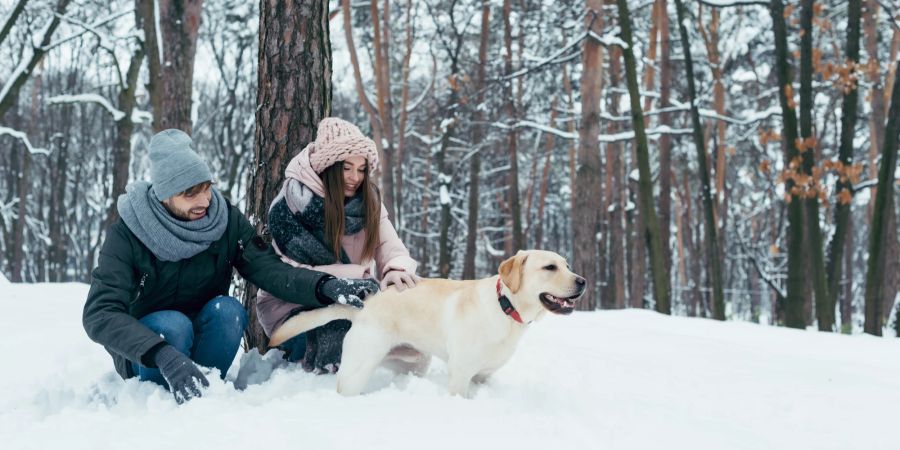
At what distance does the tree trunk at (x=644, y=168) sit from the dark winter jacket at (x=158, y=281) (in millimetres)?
7581

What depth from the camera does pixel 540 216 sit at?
73.6 ft

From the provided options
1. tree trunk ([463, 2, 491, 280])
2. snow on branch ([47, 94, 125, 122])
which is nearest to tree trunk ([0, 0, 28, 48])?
snow on branch ([47, 94, 125, 122])

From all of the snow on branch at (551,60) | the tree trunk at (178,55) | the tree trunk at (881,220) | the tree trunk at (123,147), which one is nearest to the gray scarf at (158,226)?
the tree trunk at (178,55)

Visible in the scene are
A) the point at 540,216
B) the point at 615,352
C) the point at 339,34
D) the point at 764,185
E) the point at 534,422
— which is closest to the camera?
the point at 534,422

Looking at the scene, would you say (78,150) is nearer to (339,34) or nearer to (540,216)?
(339,34)

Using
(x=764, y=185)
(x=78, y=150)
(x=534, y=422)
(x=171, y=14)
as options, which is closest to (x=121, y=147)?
(x=171, y=14)

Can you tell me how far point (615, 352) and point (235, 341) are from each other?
2.73 m

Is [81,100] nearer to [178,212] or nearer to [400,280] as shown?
[178,212]

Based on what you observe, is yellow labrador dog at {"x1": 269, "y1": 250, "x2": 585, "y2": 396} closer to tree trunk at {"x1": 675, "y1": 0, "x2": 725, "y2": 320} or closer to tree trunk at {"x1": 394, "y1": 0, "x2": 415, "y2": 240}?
tree trunk at {"x1": 675, "y1": 0, "x2": 725, "y2": 320}

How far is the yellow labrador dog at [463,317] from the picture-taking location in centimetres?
310

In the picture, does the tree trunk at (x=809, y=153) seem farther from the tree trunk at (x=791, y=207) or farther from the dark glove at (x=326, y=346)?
the dark glove at (x=326, y=346)

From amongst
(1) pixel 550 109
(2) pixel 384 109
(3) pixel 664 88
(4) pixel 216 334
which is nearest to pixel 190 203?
(4) pixel 216 334

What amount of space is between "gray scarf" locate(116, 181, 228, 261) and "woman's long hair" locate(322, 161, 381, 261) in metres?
0.67

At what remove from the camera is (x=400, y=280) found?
343 centimetres
